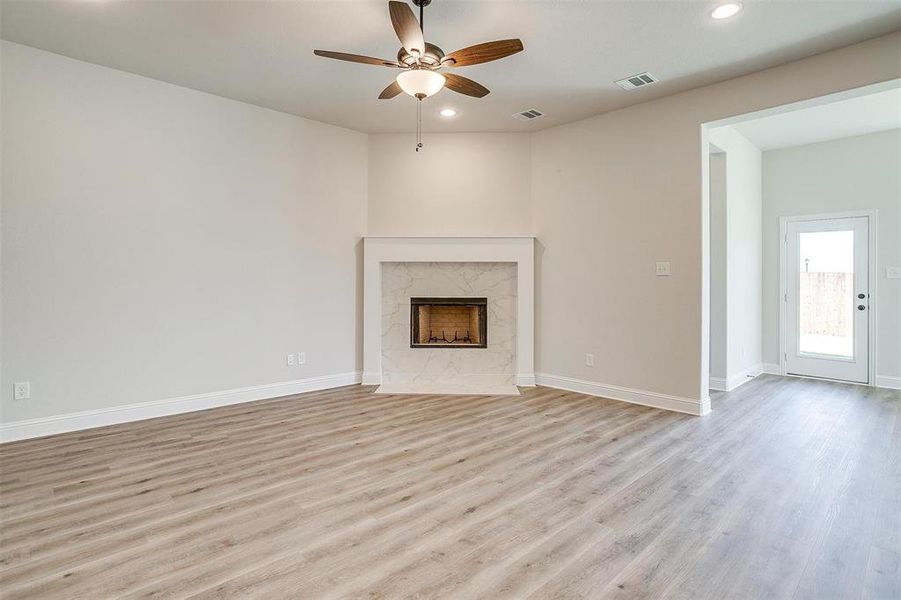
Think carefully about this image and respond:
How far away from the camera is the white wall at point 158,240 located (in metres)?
3.39

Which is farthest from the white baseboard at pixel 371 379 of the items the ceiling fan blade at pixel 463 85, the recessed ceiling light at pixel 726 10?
the recessed ceiling light at pixel 726 10

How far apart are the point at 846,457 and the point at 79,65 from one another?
6.48 meters

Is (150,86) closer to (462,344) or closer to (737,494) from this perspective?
(462,344)

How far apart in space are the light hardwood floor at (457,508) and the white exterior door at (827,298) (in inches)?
72.7

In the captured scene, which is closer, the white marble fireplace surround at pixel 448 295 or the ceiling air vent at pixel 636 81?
the ceiling air vent at pixel 636 81

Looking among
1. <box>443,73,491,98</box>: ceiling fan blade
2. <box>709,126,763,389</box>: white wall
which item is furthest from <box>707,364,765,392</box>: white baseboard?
<box>443,73,491,98</box>: ceiling fan blade

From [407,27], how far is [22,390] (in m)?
3.81

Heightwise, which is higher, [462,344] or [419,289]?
[419,289]

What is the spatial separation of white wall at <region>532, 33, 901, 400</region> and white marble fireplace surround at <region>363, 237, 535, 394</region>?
28 centimetres

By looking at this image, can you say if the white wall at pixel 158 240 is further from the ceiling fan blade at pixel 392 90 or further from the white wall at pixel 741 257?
the white wall at pixel 741 257

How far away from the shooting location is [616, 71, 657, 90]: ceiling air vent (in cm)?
381

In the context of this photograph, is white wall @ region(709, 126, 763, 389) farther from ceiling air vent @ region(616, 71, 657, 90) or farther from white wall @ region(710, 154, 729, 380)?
ceiling air vent @ region(616, 71, 657, 90)

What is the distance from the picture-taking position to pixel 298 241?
4848mm

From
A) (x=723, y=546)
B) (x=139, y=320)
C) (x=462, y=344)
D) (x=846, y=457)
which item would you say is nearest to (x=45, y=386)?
(x=139, y=320)
